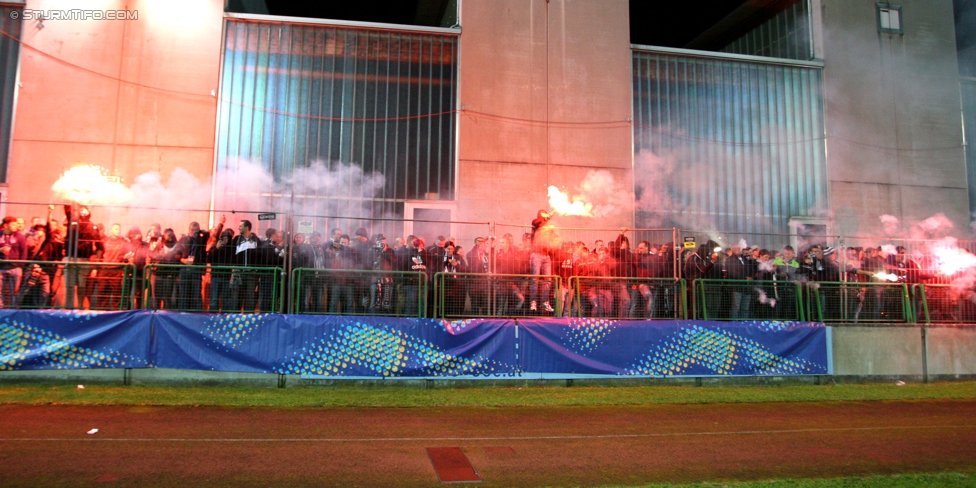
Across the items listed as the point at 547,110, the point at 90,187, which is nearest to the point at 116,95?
the point at 90,187

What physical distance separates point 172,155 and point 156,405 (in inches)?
337

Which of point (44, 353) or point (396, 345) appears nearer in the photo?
point (44, 353)

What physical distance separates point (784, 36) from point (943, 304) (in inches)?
403

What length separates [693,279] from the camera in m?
11.5

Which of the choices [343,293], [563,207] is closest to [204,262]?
[343,293]

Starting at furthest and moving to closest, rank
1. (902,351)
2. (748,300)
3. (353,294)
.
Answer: (902,351)
(748,300)
(353,294)

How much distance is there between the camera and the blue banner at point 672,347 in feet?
34.5

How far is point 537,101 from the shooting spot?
54.6 ft

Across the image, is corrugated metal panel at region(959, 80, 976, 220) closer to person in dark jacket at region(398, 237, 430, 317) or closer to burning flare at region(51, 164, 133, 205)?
person in dark jacket at region(398, 237, 430, 317)

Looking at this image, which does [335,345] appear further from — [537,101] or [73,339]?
[537,101]

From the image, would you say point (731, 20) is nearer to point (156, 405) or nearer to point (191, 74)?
point (191, 74)

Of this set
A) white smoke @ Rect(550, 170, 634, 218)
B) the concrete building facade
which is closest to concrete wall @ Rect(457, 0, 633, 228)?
the concrete building facade

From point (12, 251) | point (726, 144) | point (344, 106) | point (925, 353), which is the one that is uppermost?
point (344, 106)

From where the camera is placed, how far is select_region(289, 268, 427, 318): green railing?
10.2 metres
